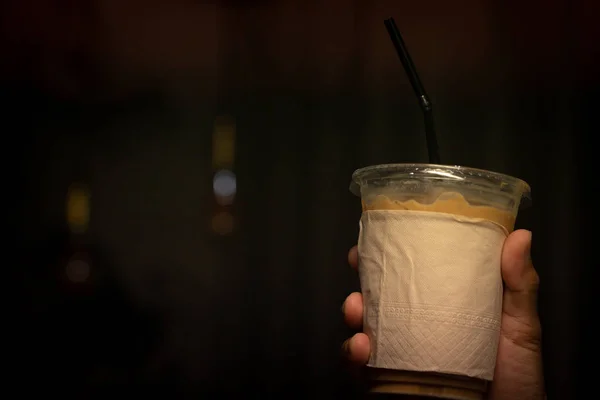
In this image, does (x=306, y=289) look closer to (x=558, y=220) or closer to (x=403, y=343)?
(x=558, y=220)

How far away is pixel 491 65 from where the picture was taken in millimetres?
2678

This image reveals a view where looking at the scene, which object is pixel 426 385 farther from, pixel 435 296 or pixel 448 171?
pixel 448 171

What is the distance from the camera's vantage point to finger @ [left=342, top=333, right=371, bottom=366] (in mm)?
951

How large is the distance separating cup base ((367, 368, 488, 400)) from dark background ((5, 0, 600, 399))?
63.0 inches

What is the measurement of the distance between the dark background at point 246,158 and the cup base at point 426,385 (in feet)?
5.25

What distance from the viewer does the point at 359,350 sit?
950mm

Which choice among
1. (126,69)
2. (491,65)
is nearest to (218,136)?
(126,69)

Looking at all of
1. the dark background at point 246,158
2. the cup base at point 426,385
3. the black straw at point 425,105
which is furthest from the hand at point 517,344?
the dark background at point 246,158

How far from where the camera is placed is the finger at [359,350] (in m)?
0.95

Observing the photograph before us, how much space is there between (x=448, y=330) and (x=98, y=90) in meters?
3.46

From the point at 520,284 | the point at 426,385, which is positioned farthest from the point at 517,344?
the point at 426,385

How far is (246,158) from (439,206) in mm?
2680

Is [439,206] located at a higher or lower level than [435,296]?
higher

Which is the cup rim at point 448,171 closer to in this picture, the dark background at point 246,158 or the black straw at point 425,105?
the black straw at point 425,105
